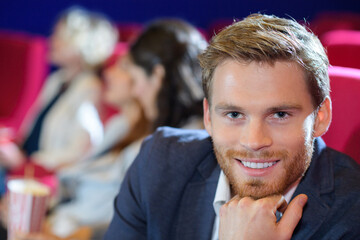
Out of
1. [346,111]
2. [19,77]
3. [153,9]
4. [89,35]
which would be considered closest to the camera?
[346,111]

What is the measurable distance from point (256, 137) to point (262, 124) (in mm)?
A: 33

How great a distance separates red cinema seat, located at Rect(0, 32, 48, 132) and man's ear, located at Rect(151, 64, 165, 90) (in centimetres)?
176

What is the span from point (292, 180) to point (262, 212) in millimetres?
95

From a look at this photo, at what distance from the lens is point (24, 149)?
287 cm

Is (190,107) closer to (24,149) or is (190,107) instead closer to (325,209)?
(325,209)

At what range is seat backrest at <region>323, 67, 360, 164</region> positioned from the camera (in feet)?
3.82

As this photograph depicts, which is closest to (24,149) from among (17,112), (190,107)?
(17,112)

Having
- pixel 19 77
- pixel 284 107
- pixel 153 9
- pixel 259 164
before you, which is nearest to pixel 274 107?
pixel 284 107

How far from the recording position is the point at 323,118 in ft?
3.67

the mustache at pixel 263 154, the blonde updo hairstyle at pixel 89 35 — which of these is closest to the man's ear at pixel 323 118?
the mustache at pixel 263 154

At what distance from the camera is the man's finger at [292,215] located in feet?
3.40

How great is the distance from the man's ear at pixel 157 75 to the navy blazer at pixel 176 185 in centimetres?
63

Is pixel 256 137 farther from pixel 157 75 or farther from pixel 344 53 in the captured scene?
pixel 157 75

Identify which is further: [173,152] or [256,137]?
[173,152]
